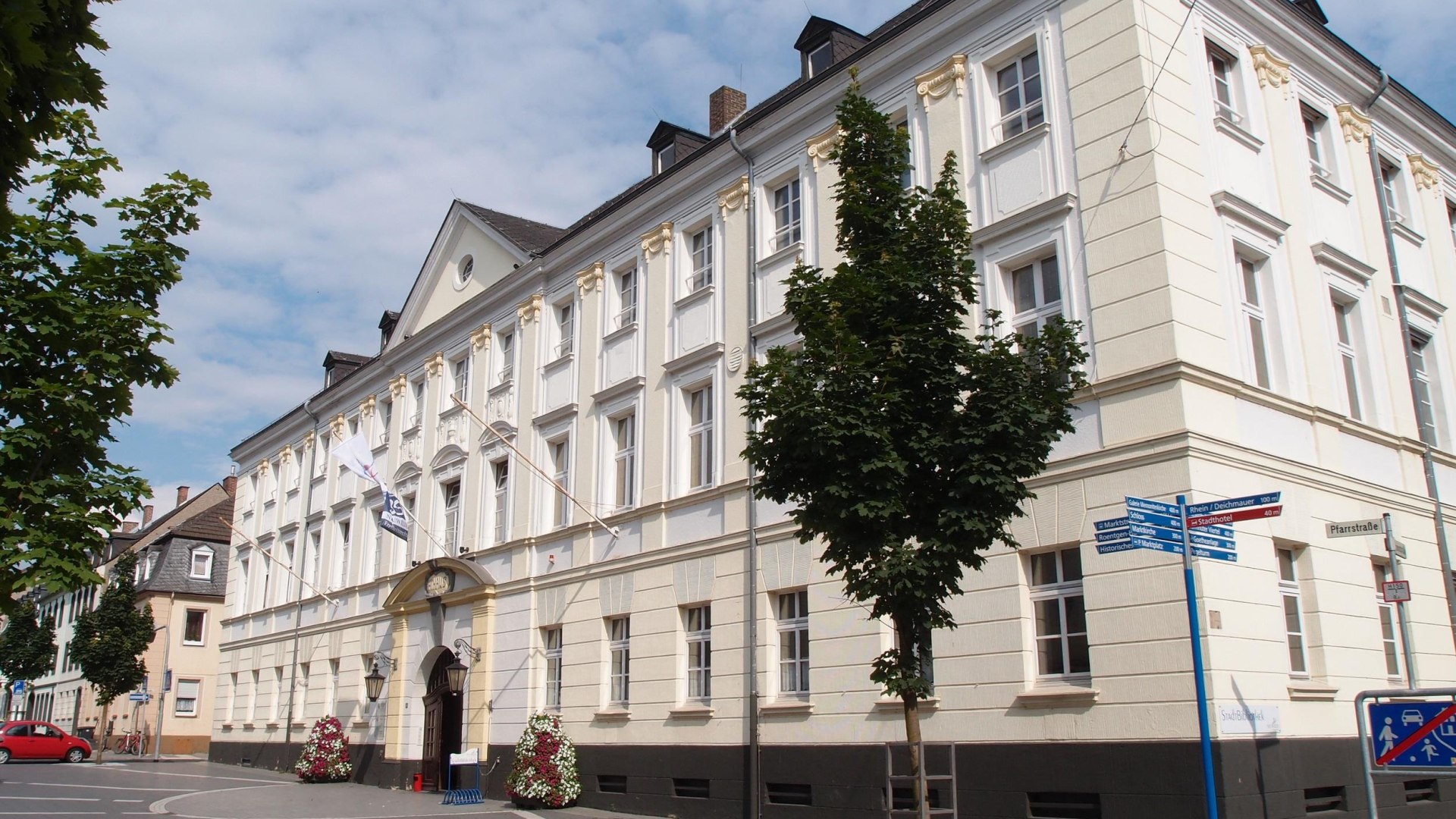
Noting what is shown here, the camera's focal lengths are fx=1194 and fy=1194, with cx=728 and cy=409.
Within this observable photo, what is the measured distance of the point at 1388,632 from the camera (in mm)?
15297

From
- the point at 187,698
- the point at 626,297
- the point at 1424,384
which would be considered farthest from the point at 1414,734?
the point at 187,698

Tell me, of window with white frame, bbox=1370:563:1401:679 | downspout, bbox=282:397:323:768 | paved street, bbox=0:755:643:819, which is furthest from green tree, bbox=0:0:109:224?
downspout, bbox=282:397:323:768

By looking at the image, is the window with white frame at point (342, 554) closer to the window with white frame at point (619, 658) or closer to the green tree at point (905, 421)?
the window with white frame at point (619, 658)

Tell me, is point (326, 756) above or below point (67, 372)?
below

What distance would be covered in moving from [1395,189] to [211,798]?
82.6ft

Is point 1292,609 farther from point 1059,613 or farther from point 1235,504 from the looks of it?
point 1235,504

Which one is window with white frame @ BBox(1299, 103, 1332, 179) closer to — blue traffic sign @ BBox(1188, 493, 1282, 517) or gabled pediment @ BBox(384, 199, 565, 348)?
blue traffic sign @ BBox(1188, 493, 1282, 517)

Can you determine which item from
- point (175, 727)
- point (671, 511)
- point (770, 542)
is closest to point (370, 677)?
point (671, 511)

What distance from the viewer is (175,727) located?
167ft

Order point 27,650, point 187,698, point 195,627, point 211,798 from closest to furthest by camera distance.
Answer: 1. point 211,798
2. point 187,698
3. point 195,627
4. point 27,650

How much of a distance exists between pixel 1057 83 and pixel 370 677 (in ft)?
67.4

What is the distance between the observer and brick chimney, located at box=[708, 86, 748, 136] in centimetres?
2627

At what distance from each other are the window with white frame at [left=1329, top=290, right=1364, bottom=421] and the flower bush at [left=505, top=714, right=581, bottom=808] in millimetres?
14039

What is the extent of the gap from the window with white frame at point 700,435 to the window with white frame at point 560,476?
382cm
